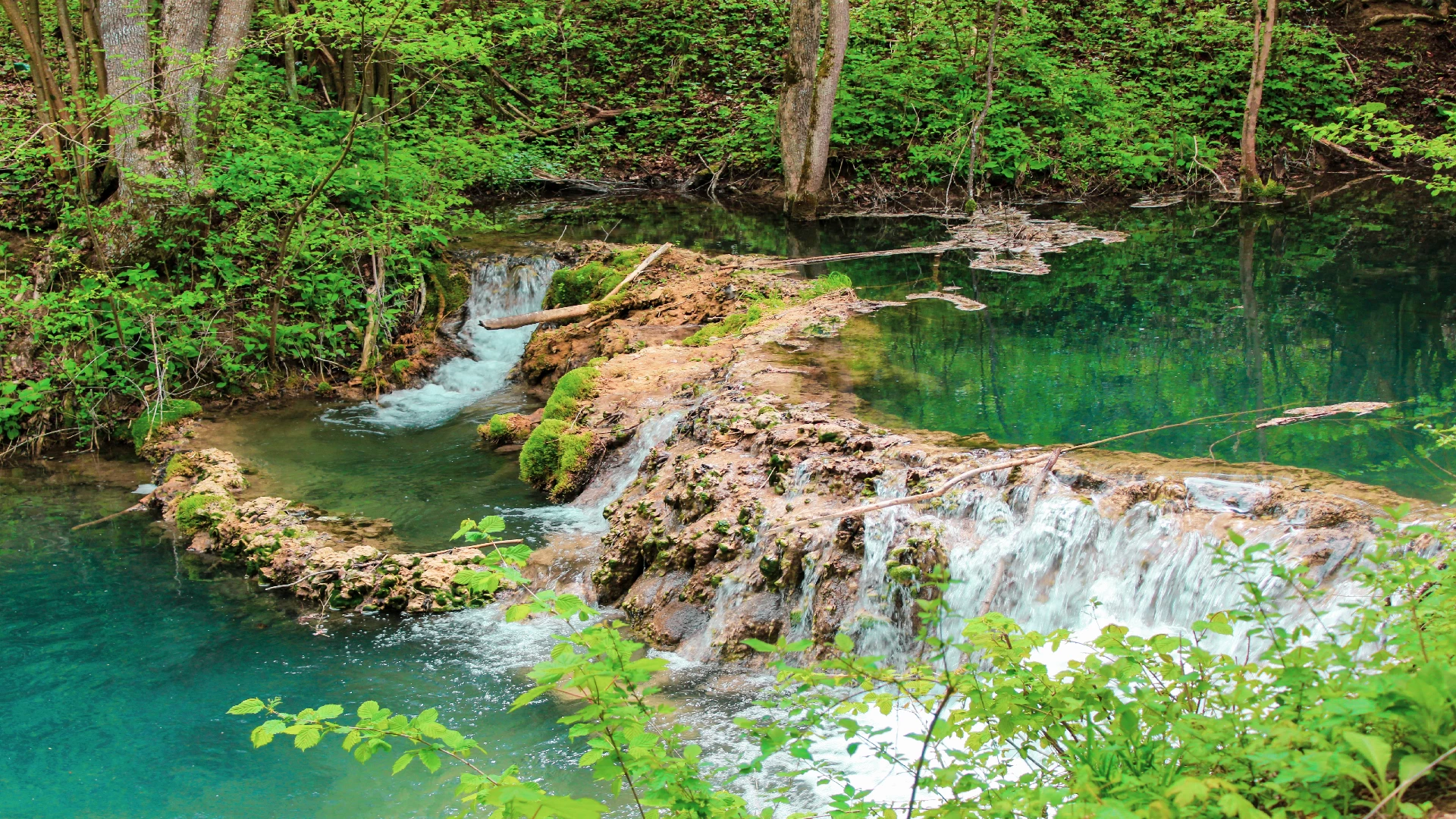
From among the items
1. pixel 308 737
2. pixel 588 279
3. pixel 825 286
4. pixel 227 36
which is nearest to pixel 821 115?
pixel 825 286

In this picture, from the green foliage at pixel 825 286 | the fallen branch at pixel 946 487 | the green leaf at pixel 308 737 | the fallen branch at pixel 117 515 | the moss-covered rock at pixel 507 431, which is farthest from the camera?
the green foliage at pixel 825 286

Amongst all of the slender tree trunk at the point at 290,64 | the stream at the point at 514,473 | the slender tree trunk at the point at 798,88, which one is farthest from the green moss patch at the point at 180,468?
the slender tree trunk at the point at 798,88

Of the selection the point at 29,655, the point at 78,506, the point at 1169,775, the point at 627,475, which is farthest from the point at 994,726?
the point at 78,506

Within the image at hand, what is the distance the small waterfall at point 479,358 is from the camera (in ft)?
35.6

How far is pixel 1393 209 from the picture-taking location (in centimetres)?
1552

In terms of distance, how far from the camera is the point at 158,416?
10094 mm

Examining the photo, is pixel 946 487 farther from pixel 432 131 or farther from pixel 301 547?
pixel 432 131

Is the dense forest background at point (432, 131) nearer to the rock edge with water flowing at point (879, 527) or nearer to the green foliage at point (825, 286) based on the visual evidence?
the rock edge with water flowing at point (879, 527)

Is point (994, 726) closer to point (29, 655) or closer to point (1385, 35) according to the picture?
point (29, 655)

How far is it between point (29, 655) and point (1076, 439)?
737 centimetres

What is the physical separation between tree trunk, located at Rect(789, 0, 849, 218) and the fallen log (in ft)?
18.0

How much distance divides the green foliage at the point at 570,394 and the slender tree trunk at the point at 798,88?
8279 millimetres

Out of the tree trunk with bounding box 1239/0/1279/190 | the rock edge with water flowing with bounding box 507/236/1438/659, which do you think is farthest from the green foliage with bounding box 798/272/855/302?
the tree trunk with bounding box 1239/0/1279/190

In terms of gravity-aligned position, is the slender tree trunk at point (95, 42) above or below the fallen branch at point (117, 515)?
above
